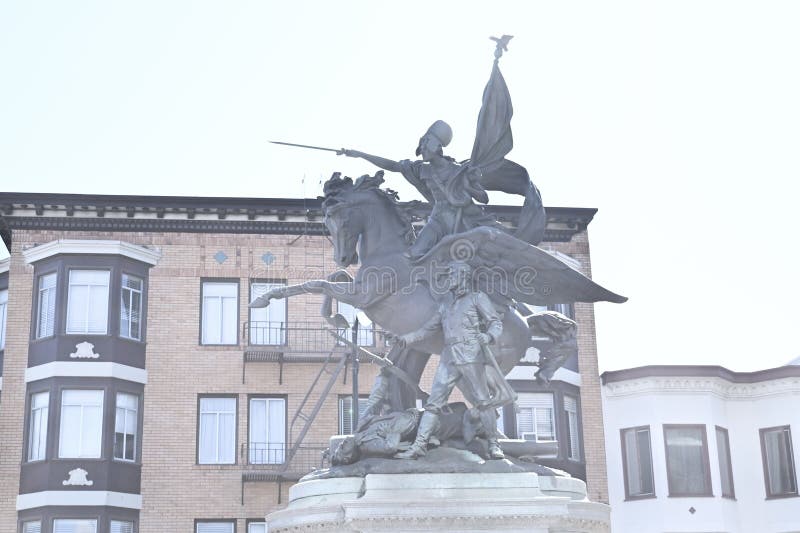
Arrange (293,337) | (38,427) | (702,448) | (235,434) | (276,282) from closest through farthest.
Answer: (38,427) < (235,434) < (293,337) < (276,282) < (702,448)

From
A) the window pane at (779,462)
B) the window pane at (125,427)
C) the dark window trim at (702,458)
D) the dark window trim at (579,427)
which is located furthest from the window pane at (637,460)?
the window pane at (125,427)

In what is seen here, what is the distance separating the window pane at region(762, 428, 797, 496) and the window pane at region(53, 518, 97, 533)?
21506mm

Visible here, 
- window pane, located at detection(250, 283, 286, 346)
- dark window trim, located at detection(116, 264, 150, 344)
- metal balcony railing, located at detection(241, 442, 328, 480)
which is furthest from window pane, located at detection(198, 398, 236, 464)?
dark window trim, located at detection(116, 264, 150, 344)

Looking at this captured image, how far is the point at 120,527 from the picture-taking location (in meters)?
36.9

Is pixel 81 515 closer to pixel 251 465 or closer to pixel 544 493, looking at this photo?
pixel 251 465

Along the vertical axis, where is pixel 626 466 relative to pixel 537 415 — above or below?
below

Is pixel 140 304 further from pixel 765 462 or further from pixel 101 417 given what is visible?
pixel 765 462

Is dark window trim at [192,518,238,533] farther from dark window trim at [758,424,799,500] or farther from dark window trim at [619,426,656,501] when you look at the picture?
dark window trim at [758,424,799,500]

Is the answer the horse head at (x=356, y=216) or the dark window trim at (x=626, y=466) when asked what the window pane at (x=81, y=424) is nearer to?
the dark window trim at (x=626, y=466)

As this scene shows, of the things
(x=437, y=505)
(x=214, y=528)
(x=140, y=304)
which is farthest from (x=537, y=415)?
(x=437, y=505)

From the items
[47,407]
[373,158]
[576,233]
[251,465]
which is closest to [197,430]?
[251,465]

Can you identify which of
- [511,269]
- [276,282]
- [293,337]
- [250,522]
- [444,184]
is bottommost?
[250,522]

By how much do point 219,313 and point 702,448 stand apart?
15986mm

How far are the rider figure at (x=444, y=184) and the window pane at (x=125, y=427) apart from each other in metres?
25.6
